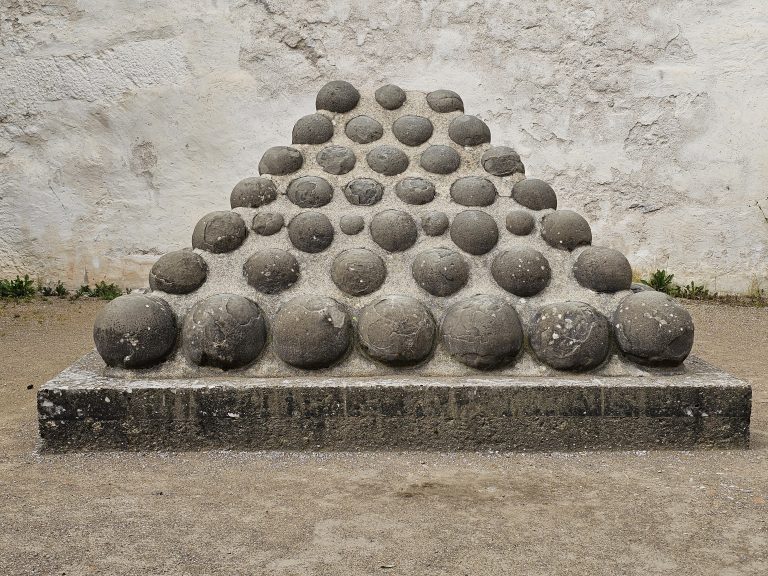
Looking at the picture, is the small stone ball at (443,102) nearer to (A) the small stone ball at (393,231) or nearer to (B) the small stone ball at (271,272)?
(A) the small stone ball at (393,231)

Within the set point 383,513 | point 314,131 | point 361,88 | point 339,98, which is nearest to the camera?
point 383,513

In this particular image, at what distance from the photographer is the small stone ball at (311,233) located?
120 inches

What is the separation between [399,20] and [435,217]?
3.48 meters

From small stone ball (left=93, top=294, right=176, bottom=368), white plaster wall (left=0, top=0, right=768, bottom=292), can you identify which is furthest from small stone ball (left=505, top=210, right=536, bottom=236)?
white plaster wall (left=0, top=0, right=768, bottom=292)

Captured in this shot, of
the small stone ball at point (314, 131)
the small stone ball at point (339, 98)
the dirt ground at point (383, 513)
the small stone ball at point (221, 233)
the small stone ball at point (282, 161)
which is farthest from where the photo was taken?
the small stone ball at point (339, 98)

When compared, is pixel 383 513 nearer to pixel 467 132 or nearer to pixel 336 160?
pixel 336 160

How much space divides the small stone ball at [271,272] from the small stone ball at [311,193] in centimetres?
30

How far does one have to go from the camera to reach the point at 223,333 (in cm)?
275

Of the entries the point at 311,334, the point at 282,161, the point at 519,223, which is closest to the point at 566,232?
the point at 519,223

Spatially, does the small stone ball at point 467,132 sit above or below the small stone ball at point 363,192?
above

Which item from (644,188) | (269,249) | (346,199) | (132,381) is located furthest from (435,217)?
(644,188)

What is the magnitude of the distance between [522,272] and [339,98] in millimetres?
1155

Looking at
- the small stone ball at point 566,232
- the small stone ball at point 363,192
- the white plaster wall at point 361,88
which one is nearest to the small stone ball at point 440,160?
the small stone ball at point 363,192

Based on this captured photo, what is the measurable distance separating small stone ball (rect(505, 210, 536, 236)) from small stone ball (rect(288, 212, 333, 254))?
0.66 m
